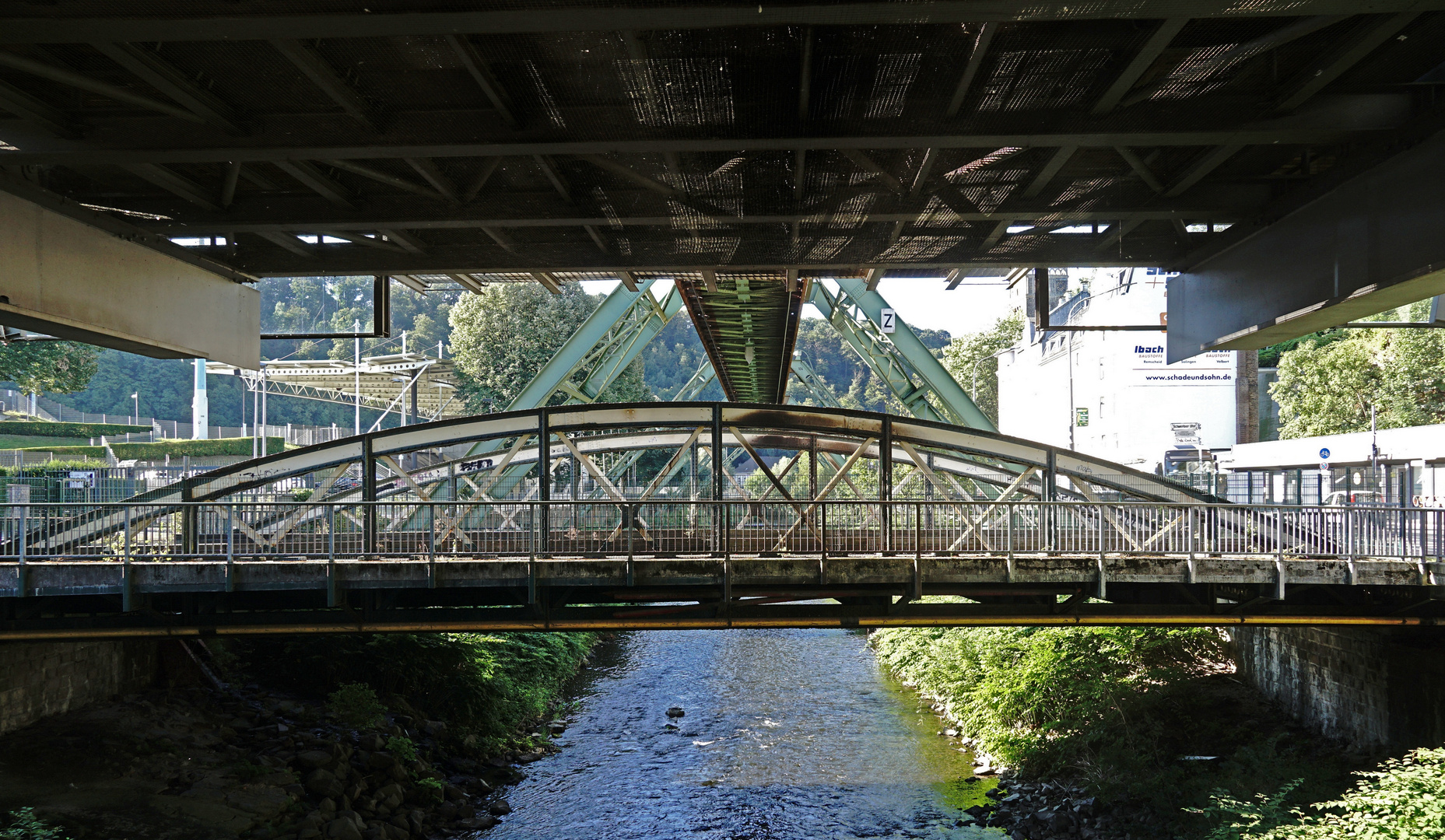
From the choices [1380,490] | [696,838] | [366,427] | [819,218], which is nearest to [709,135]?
[819,218]

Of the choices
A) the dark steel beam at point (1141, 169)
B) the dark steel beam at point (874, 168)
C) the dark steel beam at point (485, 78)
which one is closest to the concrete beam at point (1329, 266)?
the dark steel beam at point (1141, 169)

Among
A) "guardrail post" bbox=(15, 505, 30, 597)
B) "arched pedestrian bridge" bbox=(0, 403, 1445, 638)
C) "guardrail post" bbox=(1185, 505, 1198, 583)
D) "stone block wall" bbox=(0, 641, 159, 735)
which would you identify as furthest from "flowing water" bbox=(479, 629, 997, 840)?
"guardrail post" bbox=(15, 505, 30, 597)

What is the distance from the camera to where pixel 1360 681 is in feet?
45.8

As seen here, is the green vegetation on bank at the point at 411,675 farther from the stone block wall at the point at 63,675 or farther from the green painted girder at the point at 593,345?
the green painted girder at the point at 593,345

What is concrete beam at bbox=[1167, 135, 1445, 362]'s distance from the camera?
903 centimetres

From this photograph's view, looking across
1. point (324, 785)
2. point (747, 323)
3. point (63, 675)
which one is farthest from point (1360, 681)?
point (63, 675)

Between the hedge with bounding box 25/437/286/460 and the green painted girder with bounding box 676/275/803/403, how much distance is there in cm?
3666

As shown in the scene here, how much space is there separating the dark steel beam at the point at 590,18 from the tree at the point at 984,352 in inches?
2385

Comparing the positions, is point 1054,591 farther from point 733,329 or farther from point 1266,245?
point 733,329

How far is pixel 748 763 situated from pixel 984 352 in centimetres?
5431

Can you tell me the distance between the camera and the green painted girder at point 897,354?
72.5ft

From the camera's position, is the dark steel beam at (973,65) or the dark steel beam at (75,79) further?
the dark steel beam at (75,79)

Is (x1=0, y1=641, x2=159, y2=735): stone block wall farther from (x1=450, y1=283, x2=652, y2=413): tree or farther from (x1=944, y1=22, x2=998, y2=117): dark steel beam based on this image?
(x1=450, y1=283, x2=652, y2=413): tree

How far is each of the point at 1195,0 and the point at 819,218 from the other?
20.1 feet
